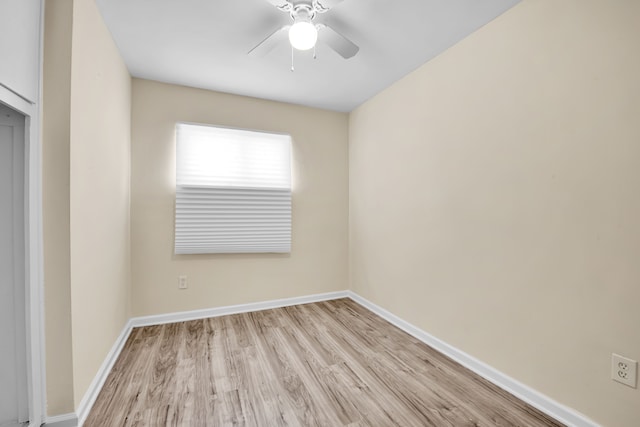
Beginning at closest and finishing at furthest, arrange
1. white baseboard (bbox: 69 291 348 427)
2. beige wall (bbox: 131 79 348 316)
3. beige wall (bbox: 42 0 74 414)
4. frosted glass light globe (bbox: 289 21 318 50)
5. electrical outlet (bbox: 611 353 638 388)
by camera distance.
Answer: electrical outlet (bbox: 611 353 638 388)
beige wall (bbox: 42 0 74 414)
white baseboard (bbox: 69 291 348 427)
frosted glass light globe (bbox: 289 21 318 50)
beige wall (bbox: 131 79 348 316)

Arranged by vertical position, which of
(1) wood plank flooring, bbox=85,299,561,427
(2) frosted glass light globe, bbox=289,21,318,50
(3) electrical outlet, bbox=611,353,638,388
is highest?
(2) frosted glass light globe, bbox=289,21,318,50

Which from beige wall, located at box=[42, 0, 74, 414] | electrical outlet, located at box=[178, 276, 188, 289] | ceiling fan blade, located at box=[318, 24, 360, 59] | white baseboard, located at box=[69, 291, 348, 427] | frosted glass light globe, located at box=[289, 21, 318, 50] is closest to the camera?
beige wall, located at box=[42, 0, 74, 414]

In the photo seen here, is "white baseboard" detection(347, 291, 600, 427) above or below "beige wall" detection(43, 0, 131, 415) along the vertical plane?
below

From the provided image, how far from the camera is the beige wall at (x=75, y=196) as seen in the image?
135 centimetres

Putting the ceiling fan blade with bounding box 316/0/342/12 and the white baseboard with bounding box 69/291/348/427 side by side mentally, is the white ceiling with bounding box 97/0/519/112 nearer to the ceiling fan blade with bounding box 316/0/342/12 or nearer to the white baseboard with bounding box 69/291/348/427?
the ceiling fan blade with bounding box 316/0/342/12

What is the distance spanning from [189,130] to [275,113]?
0.97 meters

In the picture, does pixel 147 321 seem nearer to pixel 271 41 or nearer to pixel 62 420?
pixel 62 420

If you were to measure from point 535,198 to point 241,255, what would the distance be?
2.67 meters

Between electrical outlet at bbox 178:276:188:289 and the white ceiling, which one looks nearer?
the white ceiling

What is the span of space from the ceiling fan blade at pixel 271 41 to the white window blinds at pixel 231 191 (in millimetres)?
1222

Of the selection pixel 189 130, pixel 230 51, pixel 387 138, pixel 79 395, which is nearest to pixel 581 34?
pixel 387 138

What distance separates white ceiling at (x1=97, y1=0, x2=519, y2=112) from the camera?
1.71 m

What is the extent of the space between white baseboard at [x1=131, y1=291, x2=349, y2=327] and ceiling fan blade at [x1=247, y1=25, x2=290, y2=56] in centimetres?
249

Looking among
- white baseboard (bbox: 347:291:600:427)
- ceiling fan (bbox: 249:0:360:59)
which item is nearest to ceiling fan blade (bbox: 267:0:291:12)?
ceiling fan (bbox: 249:0:360:59)
